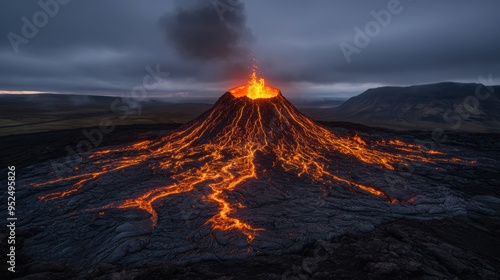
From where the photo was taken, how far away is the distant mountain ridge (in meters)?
132

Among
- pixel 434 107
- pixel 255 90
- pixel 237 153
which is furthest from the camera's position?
pixel 434 107

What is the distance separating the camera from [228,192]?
1831cm

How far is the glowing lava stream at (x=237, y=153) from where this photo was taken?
1878 cm

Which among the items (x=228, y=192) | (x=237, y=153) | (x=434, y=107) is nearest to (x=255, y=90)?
(x=237, y=153)

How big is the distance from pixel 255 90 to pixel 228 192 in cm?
1839

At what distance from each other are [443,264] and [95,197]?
20574mm

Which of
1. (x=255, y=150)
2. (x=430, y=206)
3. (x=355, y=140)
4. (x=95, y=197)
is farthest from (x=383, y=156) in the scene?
(x=95, y=197)

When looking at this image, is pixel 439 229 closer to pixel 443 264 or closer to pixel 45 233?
pixel 443 264

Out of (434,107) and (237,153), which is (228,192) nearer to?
(237,153)

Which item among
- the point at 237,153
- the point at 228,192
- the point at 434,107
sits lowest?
the point at 228,192

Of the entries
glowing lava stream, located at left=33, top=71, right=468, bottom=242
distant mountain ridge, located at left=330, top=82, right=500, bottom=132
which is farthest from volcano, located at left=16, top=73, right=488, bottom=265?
distant mountain ridge, located at left=330, top=82, right=500, bottom=132

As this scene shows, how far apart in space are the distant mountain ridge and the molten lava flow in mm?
108581

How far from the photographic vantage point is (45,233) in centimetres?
1419

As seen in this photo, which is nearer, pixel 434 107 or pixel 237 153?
pixel 237 153
